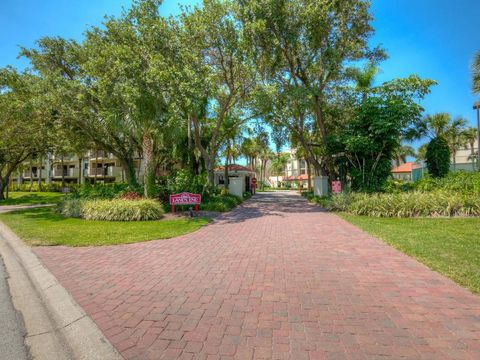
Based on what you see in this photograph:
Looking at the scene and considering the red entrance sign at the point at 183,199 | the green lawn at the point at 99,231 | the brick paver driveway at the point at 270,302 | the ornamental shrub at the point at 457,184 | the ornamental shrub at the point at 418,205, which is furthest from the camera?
the red entrance sign at the point at 183,199

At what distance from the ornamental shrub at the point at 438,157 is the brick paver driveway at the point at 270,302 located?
45.5 ft

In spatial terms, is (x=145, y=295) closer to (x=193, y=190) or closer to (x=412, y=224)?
(x=412, y=224)

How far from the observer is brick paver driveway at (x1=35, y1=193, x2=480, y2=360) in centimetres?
283

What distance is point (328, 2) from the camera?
15711 millimetres

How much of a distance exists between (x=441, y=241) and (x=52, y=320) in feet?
27.3

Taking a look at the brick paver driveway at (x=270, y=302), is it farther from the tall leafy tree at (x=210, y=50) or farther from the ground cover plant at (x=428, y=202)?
the tall leafy tree at (x=210, y=50)

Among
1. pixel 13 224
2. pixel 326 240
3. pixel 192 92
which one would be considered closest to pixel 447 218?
pixel 326 240

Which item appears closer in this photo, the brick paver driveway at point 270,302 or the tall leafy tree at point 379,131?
the brick paver driveway at point 270,302

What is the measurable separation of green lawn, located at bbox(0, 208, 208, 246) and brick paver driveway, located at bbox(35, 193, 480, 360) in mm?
1049

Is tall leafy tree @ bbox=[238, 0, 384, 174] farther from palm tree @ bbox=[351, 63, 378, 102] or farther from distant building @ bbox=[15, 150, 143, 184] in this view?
distant building @ bbox=[15, 150, 143, 184]

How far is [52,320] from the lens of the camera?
3600 mm

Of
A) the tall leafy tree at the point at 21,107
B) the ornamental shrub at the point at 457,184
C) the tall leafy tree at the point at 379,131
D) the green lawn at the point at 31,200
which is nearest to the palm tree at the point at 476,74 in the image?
the tall leafy tree at the point at 379,131

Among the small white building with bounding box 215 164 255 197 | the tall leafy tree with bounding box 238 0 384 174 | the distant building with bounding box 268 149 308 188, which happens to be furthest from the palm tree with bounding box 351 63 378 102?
the distant building with bounding box 268 149 308 188

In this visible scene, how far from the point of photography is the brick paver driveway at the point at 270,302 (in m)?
2.83
